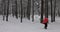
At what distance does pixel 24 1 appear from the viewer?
5234 cm

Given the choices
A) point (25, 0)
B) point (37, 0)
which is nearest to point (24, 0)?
point (25, 0)

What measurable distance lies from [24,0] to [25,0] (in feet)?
1.57

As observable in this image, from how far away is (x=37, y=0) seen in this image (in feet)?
214

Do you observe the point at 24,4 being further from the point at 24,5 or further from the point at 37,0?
the point at 37,0

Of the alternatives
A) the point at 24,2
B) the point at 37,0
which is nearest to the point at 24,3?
the point at 24,2

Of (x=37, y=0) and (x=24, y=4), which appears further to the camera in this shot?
(x=37, y=0)

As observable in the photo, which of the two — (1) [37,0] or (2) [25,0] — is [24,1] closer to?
(2) [25,0]

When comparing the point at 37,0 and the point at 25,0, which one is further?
the point at 37,0

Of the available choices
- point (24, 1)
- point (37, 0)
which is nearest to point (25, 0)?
point (24, 1)

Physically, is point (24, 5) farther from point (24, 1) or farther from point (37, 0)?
point (37, 0)

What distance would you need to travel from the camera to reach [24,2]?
53.2 m

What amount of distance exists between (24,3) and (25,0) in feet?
3.88

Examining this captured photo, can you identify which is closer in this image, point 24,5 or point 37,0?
point 24,5

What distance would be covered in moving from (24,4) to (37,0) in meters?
13.7
